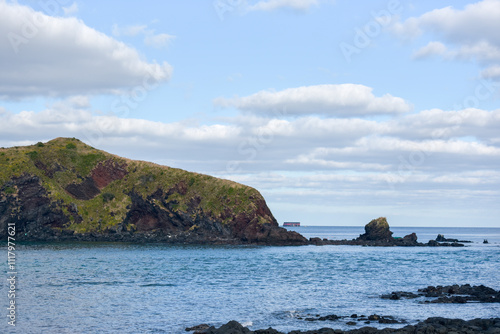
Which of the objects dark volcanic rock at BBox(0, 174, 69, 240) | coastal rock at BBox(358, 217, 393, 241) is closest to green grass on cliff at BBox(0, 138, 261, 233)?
dark volcanic rock at BBox(0, 174, 69, 240)

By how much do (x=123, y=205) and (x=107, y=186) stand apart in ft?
41.8

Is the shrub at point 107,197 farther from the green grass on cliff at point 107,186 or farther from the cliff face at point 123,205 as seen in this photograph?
the cliff face at point 123,205

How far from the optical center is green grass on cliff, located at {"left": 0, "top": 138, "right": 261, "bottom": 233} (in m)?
148

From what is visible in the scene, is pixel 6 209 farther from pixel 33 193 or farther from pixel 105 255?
pixel 105 255

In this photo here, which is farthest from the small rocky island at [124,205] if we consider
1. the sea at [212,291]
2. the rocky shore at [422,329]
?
the rocky shore at [422,329]

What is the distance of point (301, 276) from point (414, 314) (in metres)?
29.0

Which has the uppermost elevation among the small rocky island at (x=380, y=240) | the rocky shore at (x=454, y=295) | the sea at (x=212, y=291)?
the small rocky island at (x=380, y=240)

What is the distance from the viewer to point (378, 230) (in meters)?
172

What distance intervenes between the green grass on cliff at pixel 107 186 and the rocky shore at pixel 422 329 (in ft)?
369

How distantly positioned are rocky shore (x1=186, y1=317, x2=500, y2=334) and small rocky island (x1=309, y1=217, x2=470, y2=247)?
12058 cm

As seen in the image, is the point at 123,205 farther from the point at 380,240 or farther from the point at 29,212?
the point at 380,240

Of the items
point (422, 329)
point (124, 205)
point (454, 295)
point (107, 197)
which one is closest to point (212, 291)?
point (454, 295)

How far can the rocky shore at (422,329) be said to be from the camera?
111 feet

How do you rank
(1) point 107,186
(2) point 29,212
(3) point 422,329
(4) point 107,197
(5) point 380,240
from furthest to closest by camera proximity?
(5) point 380,240, (1) point 107,186, (4) point 107,197, (2) point 29,212, (3) point 422,329
